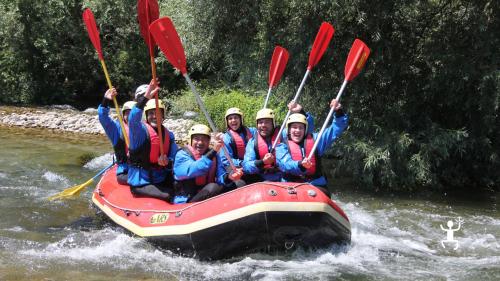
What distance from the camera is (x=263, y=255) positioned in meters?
5.09

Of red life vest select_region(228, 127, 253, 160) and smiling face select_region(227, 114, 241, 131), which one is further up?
smiling face select_region(227, 114, 241, 131)

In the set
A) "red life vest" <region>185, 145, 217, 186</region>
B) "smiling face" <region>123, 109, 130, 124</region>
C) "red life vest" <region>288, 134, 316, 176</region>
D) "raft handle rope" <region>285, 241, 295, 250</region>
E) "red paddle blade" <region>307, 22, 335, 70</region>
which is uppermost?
"red paddle blade" <region>307, 22, 335, 70</region>

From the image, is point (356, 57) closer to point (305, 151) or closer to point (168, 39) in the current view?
point (305, 151)

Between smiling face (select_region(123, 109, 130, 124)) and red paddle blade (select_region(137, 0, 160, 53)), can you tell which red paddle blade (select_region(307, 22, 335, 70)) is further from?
smiling face (select_region(123, 109, 130, 124))

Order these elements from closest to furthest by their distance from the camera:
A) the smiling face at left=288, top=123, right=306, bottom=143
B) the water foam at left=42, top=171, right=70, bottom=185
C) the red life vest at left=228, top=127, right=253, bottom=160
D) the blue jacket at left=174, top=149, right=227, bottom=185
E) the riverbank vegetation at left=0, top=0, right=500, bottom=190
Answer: the blue jacket at left=174, top=149, right=227, bottom=185 → the smiling face at left=288, top=123, right=306, bottom=143 → the red life vest at left=228, top=127, right=253, bottom=160 → the riverbank vegetation at left=0, top=0, right=500, bottom=190 → the water foam at left=42, top=171, right=70, bottom=185

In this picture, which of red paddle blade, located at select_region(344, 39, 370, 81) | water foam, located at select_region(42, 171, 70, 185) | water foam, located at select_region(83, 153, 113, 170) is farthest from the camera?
water foam, located at select_region(83, 153, 113, 170)

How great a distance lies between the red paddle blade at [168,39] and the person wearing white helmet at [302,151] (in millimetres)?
1308

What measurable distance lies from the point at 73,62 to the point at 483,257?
16.7 meters

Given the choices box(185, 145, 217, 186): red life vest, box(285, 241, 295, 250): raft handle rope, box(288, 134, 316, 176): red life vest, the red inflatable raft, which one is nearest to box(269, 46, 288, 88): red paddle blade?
box(288, 134, 316, 176): red life vest

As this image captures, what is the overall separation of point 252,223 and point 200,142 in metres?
1.07

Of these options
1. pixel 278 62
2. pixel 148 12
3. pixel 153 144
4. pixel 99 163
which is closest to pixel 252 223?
pixel 153 144

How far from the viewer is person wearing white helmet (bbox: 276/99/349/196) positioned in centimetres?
559

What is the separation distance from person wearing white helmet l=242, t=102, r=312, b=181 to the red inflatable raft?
94 cm

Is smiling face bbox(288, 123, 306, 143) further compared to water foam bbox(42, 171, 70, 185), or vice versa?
water foam bbox(42, 171, 70, 185)
